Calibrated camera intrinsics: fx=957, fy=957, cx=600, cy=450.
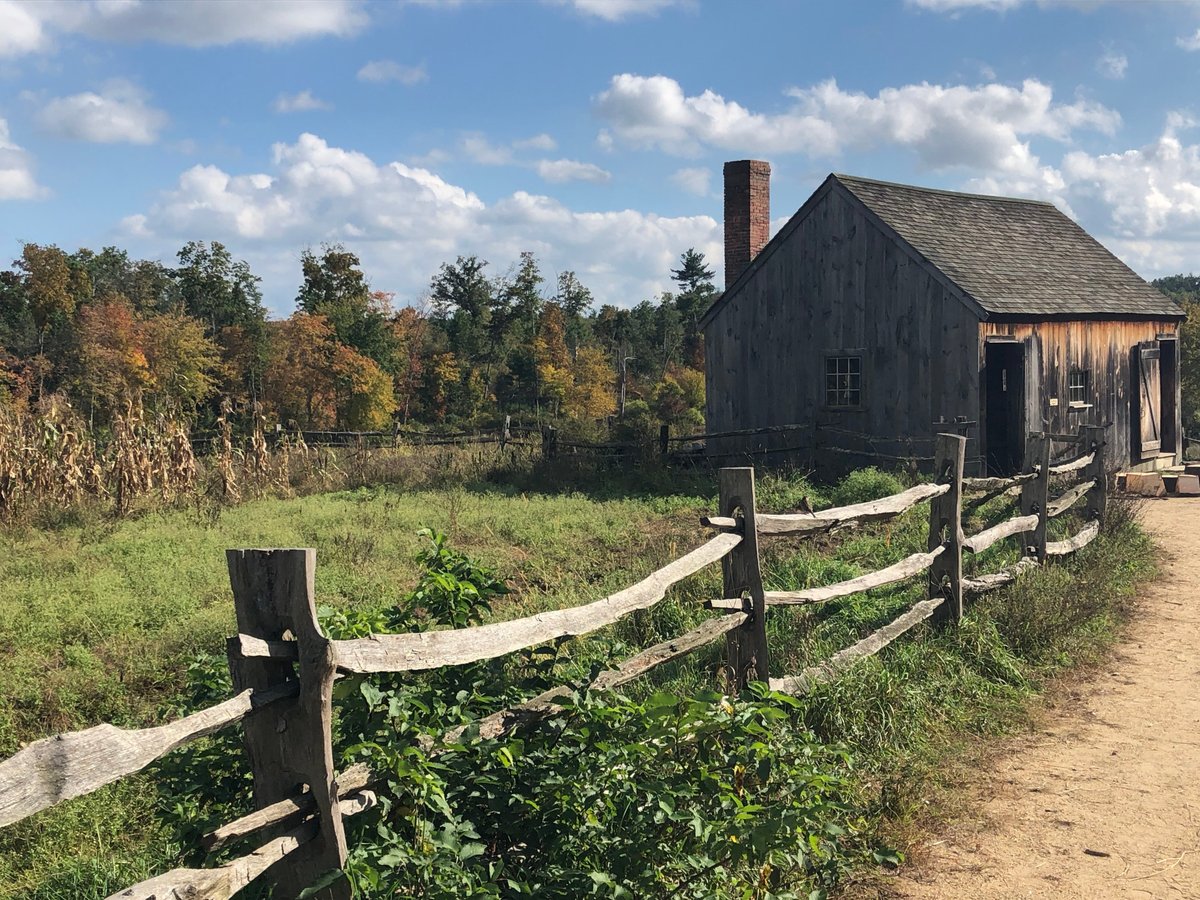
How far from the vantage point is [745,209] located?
20500mm

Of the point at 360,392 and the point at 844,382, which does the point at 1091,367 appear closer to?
the point at 844,382

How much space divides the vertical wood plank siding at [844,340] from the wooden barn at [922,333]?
1.1 inches

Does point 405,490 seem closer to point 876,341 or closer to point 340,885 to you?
point 876,341

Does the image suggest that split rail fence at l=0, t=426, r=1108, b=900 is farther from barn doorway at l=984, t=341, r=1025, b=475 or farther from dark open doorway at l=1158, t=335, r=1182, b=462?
dark open doorway at l=1158, t=335, r=1182, b=462

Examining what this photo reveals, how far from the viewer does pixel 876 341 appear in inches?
711

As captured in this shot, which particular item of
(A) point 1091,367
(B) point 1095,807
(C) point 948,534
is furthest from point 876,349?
(B) point 1095,807

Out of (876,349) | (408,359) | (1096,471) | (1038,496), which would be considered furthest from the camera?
(408,359)

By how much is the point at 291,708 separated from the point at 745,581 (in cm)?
312

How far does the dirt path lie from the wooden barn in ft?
33.6

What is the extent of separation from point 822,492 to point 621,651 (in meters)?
12.7

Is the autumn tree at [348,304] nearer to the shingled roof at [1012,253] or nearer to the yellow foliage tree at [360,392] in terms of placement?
the yellow foliage tree at [360,392]

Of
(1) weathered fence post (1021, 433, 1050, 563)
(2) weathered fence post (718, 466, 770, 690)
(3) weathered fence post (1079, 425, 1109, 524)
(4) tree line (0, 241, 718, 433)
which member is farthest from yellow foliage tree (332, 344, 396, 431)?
(2) weathered fence post (718, 466, 770, 690)

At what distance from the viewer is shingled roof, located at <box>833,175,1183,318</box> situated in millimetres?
17531

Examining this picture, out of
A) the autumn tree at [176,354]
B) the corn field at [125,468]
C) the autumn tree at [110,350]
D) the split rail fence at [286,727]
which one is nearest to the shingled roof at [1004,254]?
the corn field at [125,468]
